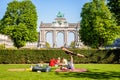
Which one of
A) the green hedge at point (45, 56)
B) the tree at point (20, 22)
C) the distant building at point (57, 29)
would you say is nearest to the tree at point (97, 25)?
the tree at point (20, 22)

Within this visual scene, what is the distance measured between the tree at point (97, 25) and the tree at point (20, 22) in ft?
34.2

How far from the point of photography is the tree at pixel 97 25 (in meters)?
56.2

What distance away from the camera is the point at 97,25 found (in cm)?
5584

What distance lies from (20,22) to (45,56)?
2412 centimetres

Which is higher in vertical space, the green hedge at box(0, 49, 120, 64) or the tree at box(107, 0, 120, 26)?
the tree at box(107, 0, 120, 26)

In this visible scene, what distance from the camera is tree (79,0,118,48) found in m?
56.2

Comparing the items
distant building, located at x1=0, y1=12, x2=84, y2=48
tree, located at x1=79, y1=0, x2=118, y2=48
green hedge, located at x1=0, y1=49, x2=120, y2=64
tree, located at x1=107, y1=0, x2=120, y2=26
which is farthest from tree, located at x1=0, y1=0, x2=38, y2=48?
distant building, located at x1=0, y1=12, x2=84, y2=48

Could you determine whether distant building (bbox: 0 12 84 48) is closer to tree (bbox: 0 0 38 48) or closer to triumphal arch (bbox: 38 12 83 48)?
triumphal arch (bbox: 38 12 83 48)

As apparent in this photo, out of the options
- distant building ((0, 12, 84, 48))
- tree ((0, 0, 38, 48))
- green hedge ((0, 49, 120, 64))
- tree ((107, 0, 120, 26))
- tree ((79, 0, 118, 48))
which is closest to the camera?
tree ((107, 0, 120, 26))

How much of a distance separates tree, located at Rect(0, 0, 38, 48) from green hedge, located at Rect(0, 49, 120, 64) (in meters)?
20.4

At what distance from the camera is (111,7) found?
3325 cm

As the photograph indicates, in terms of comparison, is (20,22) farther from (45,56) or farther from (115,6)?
(115,6)

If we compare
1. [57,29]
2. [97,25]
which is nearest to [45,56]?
[97,25]

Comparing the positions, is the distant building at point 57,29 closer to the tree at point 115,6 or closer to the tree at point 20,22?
the tree at point 20,22
